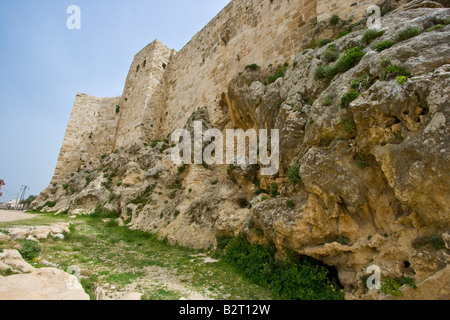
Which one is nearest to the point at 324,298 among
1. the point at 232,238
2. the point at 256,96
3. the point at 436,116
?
the point at 232,238

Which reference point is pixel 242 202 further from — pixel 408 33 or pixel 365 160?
pixel 408 33

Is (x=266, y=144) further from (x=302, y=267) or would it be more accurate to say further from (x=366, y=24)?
(x=366, y=24)

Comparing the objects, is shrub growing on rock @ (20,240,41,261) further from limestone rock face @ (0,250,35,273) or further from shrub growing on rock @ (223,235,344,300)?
shrub growing on rock @ (223,235,344,300)

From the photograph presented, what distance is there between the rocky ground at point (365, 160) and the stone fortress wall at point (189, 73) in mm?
2443

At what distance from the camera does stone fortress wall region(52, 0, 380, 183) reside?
9.96 metres

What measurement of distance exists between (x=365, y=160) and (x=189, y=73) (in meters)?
A: 14.5

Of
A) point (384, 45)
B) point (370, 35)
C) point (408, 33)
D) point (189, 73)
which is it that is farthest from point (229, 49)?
point (408, 33)

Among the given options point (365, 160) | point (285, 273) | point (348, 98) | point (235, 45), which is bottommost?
point (285, 273)

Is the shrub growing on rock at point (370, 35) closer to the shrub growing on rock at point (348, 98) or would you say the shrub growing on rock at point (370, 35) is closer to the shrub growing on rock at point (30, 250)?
the shrub growing on rock at point (348, 98)

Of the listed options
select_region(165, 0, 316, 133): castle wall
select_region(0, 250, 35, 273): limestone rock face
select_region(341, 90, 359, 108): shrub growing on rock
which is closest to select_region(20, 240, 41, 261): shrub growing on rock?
select_region(0, 250, 35, 273): limestone rock face

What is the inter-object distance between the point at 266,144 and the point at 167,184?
6.43 metres

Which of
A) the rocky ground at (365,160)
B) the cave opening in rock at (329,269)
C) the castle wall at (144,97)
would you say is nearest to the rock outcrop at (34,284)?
the rocky ground at (365,160)

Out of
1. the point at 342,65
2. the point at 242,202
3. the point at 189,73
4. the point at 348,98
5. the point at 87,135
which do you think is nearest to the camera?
the point at 348,98

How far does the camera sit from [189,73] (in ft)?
53.6
